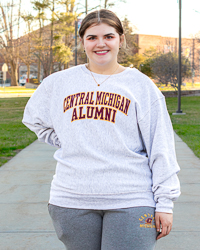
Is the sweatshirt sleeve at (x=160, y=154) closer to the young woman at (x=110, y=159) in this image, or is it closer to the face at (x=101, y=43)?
the young woman at (x=110, y=159)

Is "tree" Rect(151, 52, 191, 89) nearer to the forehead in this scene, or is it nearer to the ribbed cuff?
the forehead

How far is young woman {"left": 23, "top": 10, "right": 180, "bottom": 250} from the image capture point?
1741mm

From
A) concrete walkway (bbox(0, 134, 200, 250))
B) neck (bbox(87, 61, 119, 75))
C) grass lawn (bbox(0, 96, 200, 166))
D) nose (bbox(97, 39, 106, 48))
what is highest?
nose (bbox(97, 39, 106, 48))

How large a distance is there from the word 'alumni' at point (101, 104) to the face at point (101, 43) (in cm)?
21

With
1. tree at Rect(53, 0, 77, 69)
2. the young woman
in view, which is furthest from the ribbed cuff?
tree at Rect(53, 0, 77, 69)

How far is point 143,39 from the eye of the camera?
275 ft

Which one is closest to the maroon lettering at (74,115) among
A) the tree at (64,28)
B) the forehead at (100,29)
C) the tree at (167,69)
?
the forehead at (100,29)

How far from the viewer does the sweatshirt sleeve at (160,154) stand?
5.79ft

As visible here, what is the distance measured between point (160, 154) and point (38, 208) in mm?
2903

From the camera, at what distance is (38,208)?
14.5ft

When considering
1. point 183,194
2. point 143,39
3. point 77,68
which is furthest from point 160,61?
point 143,39

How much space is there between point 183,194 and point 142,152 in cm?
327

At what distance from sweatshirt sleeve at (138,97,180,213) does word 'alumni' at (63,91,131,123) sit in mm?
124

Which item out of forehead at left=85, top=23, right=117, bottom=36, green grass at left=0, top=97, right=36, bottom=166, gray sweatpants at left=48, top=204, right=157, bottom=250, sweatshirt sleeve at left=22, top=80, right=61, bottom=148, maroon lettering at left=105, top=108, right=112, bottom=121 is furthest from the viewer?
green grass at left=0, top=97, right=36, bottom=166
